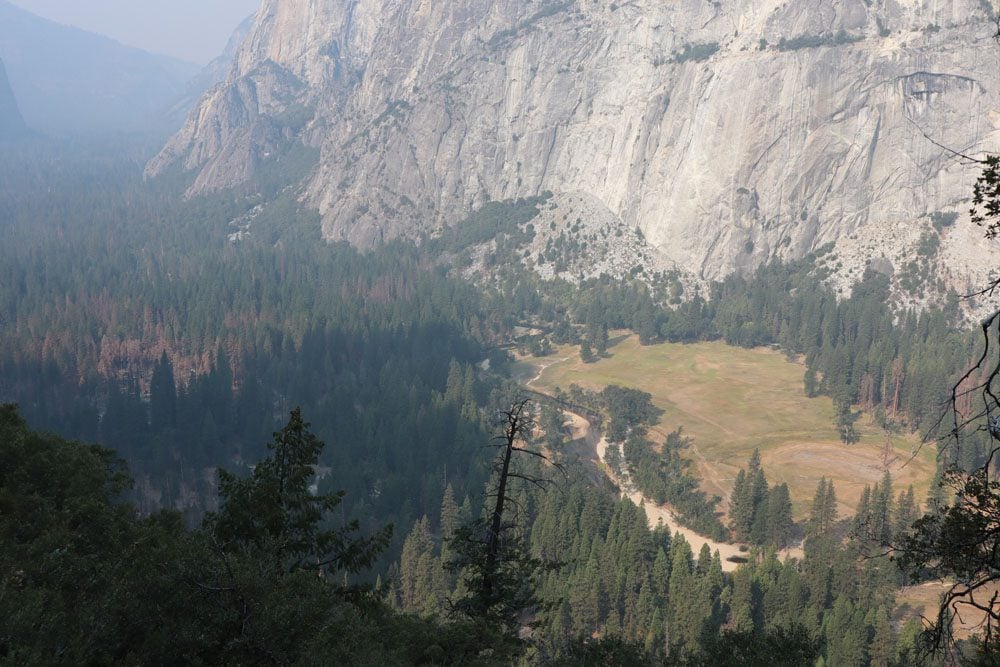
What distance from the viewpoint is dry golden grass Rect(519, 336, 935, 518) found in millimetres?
100375

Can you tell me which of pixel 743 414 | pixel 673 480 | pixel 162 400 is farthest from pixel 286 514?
pixel 743 414

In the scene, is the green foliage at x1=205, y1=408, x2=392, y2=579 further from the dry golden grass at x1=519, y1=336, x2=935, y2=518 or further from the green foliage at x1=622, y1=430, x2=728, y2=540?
the dry golden grass at x1=519, y1=336, x2=935, y2=518

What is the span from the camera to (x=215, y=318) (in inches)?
6083

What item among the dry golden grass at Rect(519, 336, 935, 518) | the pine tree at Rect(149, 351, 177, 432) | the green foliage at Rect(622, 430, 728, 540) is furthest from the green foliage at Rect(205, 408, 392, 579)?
the pine tree at Rect(149, 351, 177, 432)

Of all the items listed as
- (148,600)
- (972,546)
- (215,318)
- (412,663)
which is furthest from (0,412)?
(215,318)

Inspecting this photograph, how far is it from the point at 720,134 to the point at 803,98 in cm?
2020

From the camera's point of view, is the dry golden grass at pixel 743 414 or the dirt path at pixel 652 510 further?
the dry golden grass at pixel 743 414

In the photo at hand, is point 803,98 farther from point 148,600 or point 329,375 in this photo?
point 148,600

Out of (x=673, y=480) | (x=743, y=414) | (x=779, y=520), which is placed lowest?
(x=673, y=480)

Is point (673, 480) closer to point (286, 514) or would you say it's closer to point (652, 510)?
point (652, 510)

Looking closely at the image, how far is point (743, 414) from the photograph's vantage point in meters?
120

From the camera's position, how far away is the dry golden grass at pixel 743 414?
10038cm

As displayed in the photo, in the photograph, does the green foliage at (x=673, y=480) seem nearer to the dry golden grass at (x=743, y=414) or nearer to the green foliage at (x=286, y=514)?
the dry golden grass at (x=743, y=414)

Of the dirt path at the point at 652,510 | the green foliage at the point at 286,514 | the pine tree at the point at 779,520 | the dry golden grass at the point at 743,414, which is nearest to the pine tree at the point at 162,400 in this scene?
the dry golden grass at the point at 743,414
